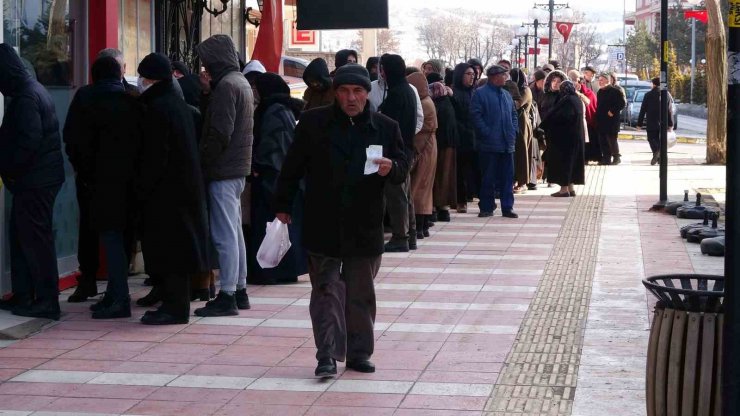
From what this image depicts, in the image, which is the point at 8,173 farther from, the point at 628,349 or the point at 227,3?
the point at 227,3

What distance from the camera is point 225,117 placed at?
9578 millimetres

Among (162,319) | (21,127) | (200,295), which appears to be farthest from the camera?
(200,295)

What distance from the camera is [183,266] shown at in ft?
30.5

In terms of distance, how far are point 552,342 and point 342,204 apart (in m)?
1.92

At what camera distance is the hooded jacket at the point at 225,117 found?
959cm

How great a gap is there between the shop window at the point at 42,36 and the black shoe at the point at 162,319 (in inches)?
88.5

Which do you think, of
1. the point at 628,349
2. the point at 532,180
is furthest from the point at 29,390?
the point at 532,180

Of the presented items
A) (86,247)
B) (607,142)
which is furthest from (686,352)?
(607,142)

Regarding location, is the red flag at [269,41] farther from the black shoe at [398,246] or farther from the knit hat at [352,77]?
the knit hat at [352,77]

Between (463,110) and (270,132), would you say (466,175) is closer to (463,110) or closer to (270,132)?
(463,110)

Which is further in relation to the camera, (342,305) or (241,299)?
(241,299)

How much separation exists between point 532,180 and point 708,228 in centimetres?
672

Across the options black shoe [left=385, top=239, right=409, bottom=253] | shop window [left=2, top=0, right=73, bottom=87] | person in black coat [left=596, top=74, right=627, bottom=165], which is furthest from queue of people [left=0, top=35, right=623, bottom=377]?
person in black coat [left=596, top=74, right=627, bottom=165]

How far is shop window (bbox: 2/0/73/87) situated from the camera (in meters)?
10.2
